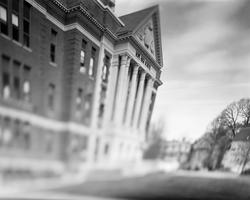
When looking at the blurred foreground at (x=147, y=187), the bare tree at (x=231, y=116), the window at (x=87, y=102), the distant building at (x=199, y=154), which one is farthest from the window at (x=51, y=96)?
the bare tree at (x=231, y=116)

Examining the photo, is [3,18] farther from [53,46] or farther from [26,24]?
[53,46]

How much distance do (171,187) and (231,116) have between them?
45cm

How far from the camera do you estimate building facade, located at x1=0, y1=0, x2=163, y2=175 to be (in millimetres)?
543

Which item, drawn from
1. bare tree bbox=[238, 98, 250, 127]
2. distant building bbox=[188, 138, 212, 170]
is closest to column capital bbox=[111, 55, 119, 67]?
distant building bbox=[188, 138, 212, 170]

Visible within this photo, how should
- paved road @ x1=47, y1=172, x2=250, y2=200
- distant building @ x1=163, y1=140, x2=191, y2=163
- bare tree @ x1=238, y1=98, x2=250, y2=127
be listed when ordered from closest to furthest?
1. paved road @ x1=47, y1=172, x2=250, y2=200
2. distant building @ x1=163, y1=140, x2=191, y2=163
3. bare tree @ x1=238, y1=98, x2=250, y2=127

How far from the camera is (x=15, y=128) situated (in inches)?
20.5

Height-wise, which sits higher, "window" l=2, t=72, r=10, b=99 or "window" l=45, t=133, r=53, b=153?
"window" l=2, t=72, r=10, b=99

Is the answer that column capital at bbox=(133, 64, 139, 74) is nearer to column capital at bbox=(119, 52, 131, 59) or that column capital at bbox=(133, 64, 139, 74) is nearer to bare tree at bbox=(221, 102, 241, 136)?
column capital at bbox=(119, 52, 131, 59)

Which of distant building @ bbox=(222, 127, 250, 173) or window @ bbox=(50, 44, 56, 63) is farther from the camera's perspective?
distant building @ bbox=(222, 127, 250, 173)

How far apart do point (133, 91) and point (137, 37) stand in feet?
0.64

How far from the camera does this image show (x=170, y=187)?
1.00 m

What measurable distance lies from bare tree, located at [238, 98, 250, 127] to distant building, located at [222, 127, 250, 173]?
4 cm

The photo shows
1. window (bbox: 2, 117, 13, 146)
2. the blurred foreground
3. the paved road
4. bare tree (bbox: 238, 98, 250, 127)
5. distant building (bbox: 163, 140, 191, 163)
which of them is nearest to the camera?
window (bbox: 2, 117, 13, 146)

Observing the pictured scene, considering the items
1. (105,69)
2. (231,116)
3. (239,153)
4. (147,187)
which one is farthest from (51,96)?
(239,153)
